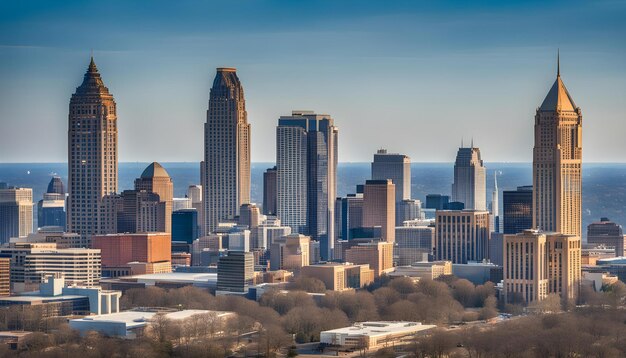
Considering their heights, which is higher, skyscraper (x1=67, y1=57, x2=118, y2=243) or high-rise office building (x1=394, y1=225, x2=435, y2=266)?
skyscraper (x1=67, y1=57, x2=118, y2=243)

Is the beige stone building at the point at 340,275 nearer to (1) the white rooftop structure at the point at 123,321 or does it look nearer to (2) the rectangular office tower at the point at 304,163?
(1) the white rooftop structure at the point at 123,321

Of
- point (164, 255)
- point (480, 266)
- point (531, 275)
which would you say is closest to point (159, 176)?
point (164, 255)

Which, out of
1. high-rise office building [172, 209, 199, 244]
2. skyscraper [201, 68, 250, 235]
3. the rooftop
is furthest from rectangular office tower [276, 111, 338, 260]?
the rooftop

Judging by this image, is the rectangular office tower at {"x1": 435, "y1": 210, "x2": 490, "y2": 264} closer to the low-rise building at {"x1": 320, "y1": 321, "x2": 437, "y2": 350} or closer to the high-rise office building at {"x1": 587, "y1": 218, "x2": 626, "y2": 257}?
the high-rise office building at {"x1": 587, "y1": 218, "x2": 626, "y2": 257}

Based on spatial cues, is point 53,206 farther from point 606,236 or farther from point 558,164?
point 558,164

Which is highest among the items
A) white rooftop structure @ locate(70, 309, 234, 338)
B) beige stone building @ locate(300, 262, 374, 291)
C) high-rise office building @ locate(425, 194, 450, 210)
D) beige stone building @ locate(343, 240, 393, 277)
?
high-rise office building @ locate(425, 194, 450, 210)

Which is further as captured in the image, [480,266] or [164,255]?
[164,255]

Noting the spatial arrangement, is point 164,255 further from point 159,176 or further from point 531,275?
point 531,275
